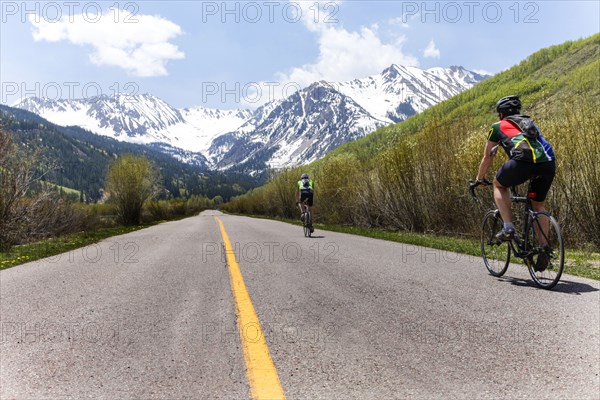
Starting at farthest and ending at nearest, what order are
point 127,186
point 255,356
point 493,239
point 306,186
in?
point 127,186 → point 306,186 → point 493,239 → point 255,356

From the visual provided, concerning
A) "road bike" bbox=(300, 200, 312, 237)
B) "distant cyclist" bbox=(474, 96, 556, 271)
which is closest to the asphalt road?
"distant cyclist" bbox=(474, 96, 556, 271)

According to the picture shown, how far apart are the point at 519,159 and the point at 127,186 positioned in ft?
108

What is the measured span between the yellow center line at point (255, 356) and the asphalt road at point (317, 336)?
2.2 inches

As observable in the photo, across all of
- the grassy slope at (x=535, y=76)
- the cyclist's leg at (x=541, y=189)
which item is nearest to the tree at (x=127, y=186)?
the grassy slope at (x=535, y=76)

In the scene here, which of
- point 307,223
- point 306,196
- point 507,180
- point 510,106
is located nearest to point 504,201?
point 507,180

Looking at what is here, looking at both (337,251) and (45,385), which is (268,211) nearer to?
(337,251)

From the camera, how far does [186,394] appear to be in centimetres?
224

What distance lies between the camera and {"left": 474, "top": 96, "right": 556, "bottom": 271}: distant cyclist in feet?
15.1

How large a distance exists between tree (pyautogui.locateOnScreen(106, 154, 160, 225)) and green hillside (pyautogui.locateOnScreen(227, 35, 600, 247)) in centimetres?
1601

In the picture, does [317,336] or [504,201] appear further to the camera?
[504,201]

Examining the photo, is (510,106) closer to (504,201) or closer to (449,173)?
(504,201)

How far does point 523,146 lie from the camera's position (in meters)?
4.60

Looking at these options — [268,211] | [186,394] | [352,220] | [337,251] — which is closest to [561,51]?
[268,211]

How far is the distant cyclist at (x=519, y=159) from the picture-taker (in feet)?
15.1
